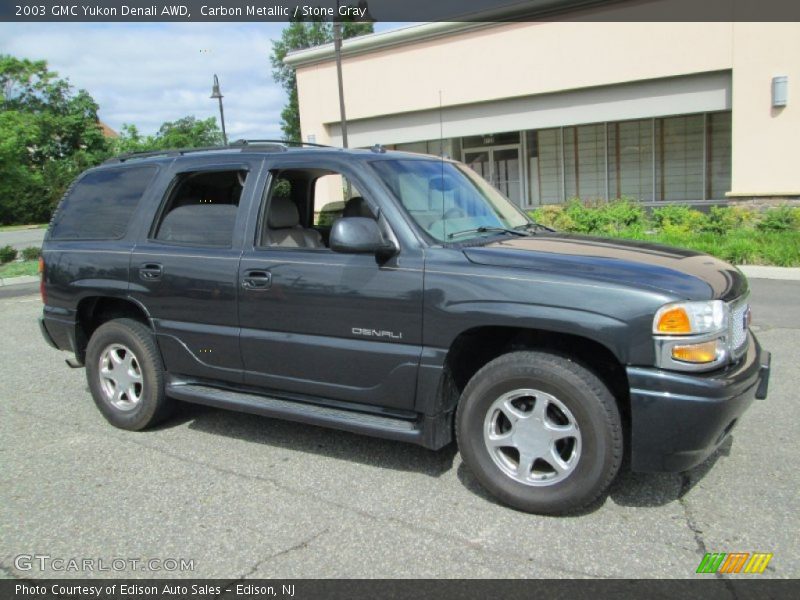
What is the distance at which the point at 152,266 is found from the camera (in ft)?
15.2

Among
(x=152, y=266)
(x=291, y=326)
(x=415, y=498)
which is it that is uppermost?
(x=152, y=266)

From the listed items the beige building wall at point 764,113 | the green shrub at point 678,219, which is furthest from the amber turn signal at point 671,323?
the beige building wall at point 764,113

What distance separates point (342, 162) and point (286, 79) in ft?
205

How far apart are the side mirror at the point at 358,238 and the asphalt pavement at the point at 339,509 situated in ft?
4.45

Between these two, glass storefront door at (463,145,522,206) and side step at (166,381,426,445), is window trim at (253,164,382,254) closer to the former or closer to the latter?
side step at (166,381,426,445)

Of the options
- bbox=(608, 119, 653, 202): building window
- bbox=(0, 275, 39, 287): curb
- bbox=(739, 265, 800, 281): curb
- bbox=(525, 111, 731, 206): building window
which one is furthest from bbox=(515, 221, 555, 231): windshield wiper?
bbox=(608, 119, 653, 202): building window

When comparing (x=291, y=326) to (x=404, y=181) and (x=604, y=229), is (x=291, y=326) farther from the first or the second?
(x=604, y=229)

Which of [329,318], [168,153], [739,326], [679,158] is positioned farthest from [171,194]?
[679,158]

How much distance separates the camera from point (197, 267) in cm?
443

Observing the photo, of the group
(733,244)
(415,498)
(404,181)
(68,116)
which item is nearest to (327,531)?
(415,498)

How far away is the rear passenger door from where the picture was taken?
4359 millimetres

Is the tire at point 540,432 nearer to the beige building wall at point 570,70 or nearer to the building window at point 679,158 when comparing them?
the beige building wall at point 570,70

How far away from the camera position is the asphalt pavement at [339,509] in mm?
3117

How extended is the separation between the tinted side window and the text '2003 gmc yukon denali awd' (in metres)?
0.01
